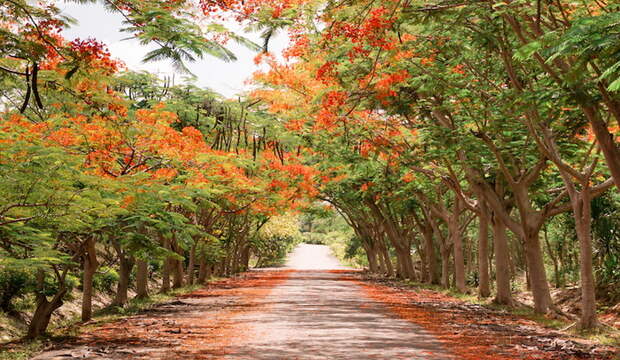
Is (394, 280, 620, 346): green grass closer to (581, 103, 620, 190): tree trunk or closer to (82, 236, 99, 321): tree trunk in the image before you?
(581, 103, 620, 190): tree trunk

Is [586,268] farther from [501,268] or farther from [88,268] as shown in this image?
[88,268]

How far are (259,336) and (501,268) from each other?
9687 millimetres

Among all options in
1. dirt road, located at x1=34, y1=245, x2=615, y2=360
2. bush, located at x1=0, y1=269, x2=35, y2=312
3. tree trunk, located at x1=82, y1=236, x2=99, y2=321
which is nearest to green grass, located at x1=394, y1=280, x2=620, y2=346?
dirt road, located at x1=34, y1=245, x2=615, y2=360

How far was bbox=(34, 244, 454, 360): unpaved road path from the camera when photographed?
9.05 metres

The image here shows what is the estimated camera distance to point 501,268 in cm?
1812

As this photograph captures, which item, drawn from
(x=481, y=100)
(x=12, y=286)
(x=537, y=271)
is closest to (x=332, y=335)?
(x=481, y=100)

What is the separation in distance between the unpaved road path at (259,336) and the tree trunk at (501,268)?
3.56 m

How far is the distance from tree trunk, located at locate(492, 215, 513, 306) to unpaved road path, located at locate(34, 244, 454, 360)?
356cm

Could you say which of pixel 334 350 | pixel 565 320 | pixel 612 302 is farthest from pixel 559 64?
pixel 612 302

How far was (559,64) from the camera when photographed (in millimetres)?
9508

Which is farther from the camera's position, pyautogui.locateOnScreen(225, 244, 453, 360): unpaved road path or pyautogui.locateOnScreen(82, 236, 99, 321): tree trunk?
pyautogui.locateOnScreen(82, 236, 99, 321): tree trunk

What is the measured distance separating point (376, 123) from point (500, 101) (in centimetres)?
590

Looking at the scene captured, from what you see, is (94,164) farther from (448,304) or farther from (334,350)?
(448,304)

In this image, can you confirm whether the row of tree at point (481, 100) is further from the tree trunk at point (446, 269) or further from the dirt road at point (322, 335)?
the tree trunk at point (446, 269)
